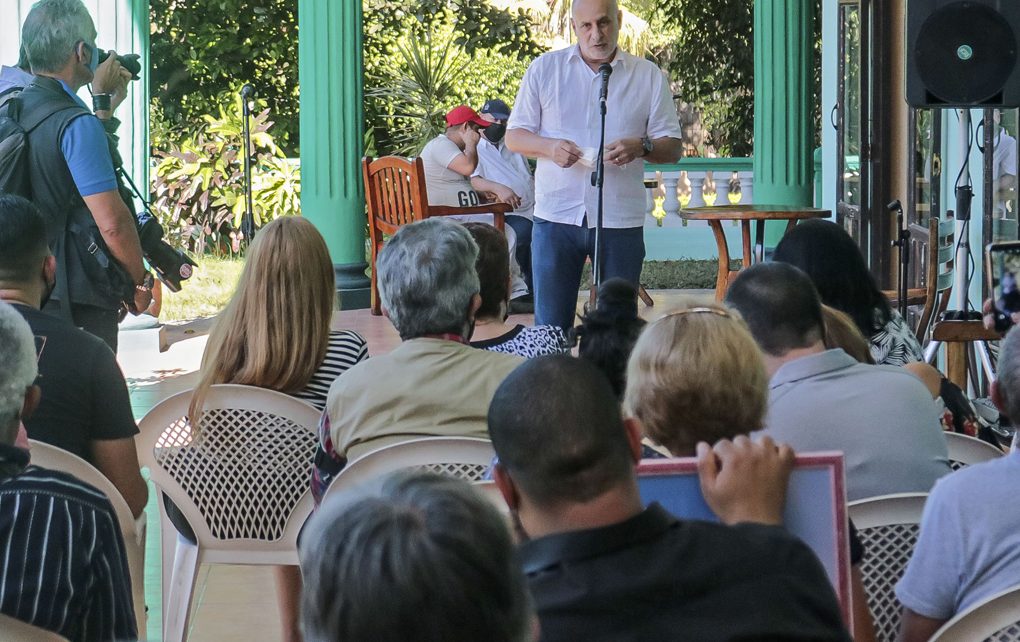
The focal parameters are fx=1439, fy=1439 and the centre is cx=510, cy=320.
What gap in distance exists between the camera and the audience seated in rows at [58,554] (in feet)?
5.48

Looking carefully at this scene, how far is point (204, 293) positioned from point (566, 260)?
6743 millimetres

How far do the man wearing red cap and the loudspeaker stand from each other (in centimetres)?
421

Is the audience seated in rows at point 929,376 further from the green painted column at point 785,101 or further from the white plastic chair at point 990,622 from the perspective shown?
the green painted column at point 785,101

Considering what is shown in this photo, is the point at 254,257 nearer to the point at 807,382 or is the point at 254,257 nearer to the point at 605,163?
the point at 807,382

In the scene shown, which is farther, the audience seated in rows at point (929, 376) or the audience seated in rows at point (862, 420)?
the audience seated in rows at point (929, 376)

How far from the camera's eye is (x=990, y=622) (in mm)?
1544

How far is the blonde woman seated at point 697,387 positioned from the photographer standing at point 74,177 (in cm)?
207

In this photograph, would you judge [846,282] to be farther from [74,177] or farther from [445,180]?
[445,180]

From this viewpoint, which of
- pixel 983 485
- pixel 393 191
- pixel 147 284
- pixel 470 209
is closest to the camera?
pixel 983 485

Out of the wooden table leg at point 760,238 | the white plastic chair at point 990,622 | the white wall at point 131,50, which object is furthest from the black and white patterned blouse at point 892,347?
the white wall at point 131,50

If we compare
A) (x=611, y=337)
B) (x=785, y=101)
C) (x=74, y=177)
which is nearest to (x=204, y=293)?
(x=785, y=101)

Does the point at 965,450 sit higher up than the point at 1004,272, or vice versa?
the point at 1004,272

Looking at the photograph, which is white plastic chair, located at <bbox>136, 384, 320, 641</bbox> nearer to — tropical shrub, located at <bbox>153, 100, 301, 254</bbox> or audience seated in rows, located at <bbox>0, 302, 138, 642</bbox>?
audience seated in rows, located at <bbox>0, 302, 138, 642</bbox>

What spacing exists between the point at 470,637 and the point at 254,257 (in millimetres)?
2012
